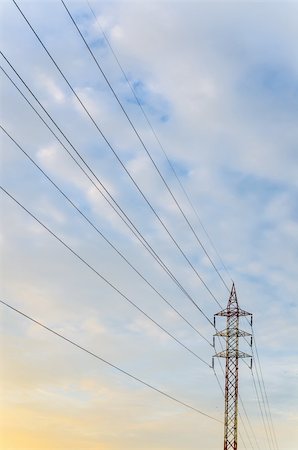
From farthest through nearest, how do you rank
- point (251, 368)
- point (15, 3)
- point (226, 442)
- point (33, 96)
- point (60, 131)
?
point (251, 368) < point (226, 442) < point (60, 131) < point (33, 96) < point (15, 3)

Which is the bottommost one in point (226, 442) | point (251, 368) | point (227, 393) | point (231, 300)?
point (226, 442)

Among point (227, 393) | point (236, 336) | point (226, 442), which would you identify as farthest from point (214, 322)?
point (226, 442)

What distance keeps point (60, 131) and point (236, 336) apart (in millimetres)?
39742

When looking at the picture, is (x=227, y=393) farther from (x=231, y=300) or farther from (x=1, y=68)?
(x=1, y=68)

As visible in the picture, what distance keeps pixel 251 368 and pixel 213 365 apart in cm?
615

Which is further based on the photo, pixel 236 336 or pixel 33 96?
pixel 236 336

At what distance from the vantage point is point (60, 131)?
27234 mm

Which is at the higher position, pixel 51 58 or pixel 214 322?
pixel 214 322

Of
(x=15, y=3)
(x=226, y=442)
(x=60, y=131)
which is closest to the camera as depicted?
(x=15, y=3)

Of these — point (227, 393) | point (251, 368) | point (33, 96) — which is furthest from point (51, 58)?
point (251, 368)

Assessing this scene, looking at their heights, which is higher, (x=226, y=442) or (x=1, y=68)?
(x=1, y=68)

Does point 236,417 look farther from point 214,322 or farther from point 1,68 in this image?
point 1,68

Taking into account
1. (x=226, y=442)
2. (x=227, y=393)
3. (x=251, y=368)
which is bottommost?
(x=226, y=442)

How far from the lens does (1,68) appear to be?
25.0 meters
